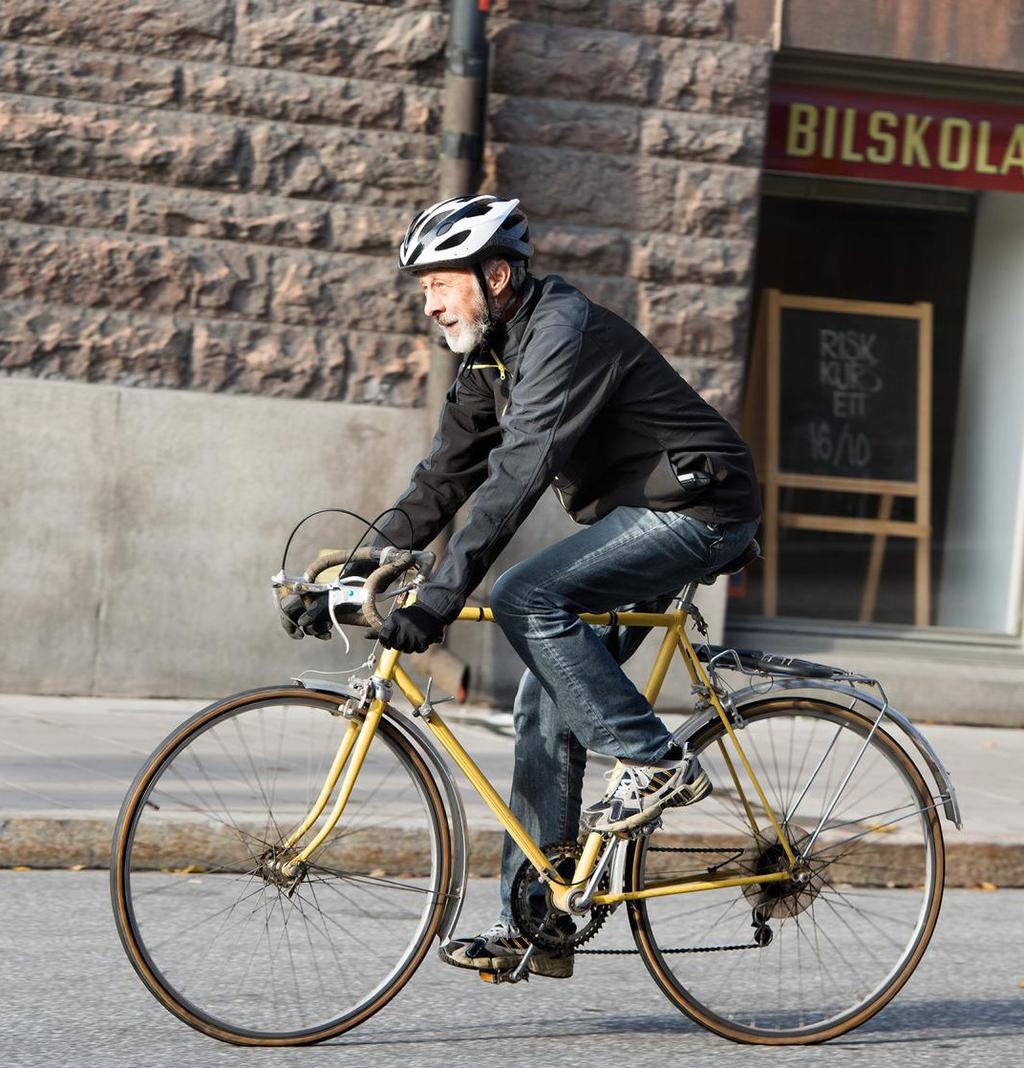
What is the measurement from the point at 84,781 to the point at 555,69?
14.0 feet

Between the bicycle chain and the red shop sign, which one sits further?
the red shop sign

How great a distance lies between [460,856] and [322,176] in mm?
5298

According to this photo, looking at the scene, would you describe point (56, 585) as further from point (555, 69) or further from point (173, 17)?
point (555, 69)

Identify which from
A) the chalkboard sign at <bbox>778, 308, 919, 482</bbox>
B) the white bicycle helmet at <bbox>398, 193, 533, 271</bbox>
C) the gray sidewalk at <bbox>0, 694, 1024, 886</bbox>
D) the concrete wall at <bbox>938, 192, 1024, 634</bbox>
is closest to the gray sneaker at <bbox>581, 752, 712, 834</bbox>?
the gray sidewalk at <bbox>0, 694, 1024, 886</bbox>

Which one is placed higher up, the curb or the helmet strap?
the helmet strap

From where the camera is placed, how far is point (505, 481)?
3.81 m

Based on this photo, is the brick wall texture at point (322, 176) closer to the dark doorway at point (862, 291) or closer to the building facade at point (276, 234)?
the building facade at point (276, 234)

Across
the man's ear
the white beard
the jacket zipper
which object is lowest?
the jacket zipper

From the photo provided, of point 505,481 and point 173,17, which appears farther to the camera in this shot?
point 173,17

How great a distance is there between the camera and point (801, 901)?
4.30 m

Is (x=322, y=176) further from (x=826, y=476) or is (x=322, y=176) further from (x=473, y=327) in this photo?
(x=473, y=327)

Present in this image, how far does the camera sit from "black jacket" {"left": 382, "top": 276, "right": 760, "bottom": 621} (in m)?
3.79

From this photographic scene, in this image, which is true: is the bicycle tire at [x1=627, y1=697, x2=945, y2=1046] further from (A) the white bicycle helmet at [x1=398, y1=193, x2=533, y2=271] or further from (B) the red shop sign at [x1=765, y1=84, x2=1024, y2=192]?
(B) the red shop sign at [x1=765, y1=84, x2=1024, y2=192]

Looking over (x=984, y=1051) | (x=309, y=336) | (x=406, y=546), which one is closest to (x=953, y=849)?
(x=984, y=1051)
